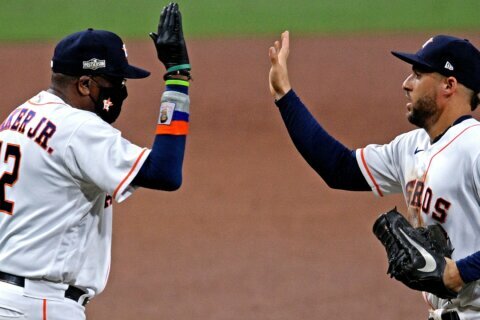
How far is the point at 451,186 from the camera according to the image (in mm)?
3525

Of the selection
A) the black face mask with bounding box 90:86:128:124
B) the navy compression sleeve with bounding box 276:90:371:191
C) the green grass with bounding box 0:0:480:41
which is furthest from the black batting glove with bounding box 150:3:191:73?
the green grass with bounding box 0:0:480:41

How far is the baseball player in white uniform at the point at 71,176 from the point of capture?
3.36 m

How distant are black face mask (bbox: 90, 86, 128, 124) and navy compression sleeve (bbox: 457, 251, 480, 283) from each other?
152cm

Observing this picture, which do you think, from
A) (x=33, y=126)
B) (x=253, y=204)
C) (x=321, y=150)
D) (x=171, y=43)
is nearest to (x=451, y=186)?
(x=321, y=150)

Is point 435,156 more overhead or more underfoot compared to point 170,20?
more underfoot

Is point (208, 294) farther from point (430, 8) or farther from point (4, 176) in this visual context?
point (430, 8)

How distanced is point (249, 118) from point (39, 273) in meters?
6.28

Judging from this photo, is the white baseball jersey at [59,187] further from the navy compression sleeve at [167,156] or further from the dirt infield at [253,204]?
the dirt infield at [253,204]

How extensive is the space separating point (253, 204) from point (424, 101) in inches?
159

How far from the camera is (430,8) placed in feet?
39.1

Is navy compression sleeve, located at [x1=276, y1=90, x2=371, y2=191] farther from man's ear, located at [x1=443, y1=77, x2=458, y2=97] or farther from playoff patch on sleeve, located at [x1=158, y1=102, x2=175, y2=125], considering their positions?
playoff patch on sleeve, located at [x1=158, y1=102, x2=175, y2=125]

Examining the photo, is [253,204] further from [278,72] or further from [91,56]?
[91,56]

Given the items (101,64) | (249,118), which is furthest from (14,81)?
(101,64)

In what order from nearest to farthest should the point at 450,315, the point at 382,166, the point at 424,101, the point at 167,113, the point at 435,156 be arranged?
the point at 167,113
the point at 450,315
the point at 435,156
the point at 424,101
the point at 382,166
